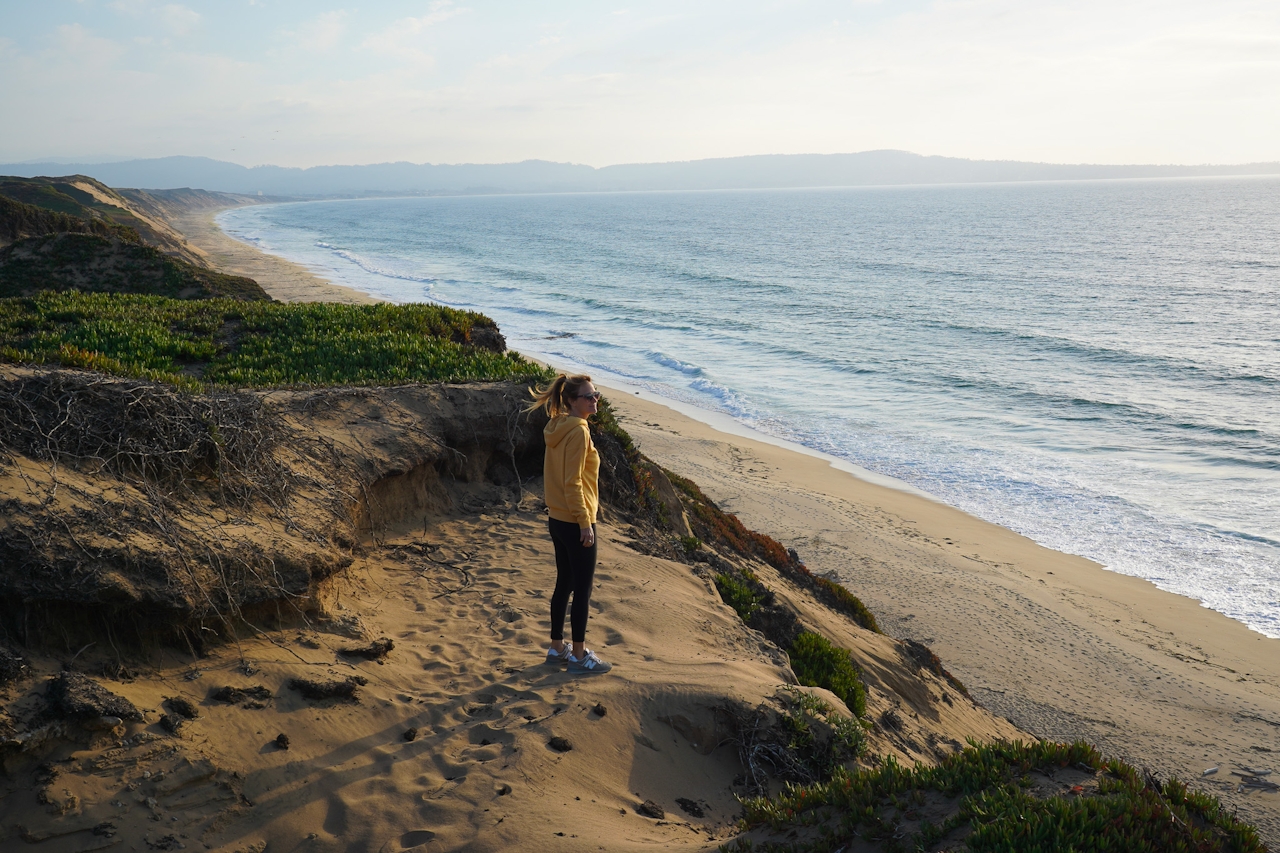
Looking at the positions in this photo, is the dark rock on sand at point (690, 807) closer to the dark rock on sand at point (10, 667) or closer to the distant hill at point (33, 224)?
the dark rock on sand at point (10, 667)

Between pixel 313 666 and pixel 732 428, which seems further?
pixel 732 428

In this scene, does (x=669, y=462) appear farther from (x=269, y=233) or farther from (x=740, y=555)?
(x=269, y=233)

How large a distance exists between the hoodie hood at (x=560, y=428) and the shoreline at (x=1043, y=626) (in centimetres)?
746

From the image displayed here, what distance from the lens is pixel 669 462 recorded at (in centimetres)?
1861

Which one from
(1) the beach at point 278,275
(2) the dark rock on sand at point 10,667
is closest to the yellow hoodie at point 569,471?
(2) the dark rock on sand at point 10,667

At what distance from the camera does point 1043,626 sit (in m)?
11.8

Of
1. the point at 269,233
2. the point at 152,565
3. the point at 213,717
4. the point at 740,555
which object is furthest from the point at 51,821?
the point at 269,233

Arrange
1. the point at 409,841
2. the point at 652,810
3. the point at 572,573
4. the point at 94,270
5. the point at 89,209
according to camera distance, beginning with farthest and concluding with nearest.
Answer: the point at 89,209
the point at 94,270
the point at 572,573
the point at 652,810
the point at 409,841

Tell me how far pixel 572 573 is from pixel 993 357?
29.6 metres

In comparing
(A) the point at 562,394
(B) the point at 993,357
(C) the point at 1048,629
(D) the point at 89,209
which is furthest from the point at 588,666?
(D) the point at 89,209

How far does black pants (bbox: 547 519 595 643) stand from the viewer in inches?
217

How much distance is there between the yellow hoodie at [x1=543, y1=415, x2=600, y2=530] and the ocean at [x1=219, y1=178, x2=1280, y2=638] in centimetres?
1249

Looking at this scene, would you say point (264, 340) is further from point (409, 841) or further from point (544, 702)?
point (409, 841)

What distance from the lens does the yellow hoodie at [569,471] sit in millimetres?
5414
